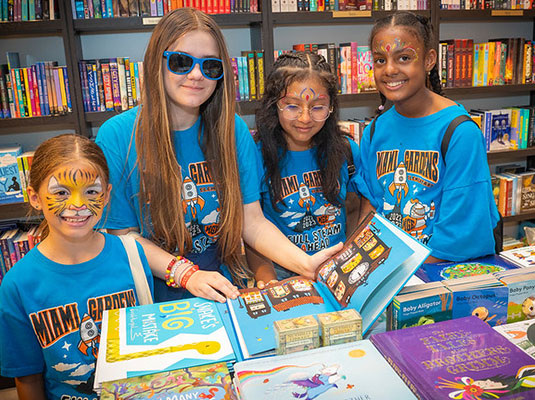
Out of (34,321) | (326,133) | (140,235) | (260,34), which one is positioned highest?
(260,34)

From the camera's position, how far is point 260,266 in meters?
1.69

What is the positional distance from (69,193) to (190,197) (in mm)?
403

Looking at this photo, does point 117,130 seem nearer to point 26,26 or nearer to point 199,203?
point 199,203

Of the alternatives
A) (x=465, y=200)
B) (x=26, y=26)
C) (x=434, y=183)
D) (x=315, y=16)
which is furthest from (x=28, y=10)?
(x=465, y=200)

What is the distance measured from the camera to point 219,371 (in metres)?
0.87

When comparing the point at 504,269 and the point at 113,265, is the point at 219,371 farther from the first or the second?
the point at 504,269

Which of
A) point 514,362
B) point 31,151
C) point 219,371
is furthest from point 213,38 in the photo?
point 31,151

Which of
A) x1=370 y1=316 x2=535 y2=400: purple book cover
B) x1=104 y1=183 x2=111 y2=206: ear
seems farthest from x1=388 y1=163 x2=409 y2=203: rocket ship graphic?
x1=104 y1=183 x2=111 y2=206: ear

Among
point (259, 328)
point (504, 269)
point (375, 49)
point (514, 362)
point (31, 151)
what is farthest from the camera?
point (31, 151)

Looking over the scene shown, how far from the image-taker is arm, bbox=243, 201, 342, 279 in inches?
53.3

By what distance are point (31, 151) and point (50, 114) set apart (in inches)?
14.1

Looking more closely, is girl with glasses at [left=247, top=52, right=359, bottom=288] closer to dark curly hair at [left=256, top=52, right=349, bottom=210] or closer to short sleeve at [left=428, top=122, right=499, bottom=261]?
dark curly hair at [left=256, top=52, right=349, bottom=210]

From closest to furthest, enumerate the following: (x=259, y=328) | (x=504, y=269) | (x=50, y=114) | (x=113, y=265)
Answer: (x=259, y=328) < (x=504, y=269) < (x=113, y=265) < (x=50, y=114)

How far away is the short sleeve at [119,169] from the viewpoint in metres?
1.45
